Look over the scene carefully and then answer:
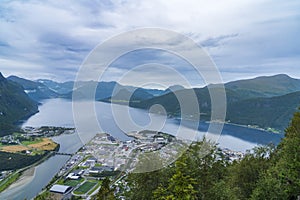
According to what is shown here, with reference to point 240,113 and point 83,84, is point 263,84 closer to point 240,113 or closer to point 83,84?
point 240,113

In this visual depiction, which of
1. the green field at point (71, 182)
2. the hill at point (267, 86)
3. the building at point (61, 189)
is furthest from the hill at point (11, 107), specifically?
the hill at point (267, 86)

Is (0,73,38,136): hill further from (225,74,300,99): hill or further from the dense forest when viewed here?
(225,74,300,99): hill

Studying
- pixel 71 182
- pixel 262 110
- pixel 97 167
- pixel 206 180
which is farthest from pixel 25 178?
pixel 262 110

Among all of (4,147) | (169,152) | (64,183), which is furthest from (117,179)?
(4,147)

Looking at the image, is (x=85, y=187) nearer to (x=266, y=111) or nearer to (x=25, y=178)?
(x=25, y=178)

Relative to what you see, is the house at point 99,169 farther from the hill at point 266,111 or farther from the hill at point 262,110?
the hill at point 266,111

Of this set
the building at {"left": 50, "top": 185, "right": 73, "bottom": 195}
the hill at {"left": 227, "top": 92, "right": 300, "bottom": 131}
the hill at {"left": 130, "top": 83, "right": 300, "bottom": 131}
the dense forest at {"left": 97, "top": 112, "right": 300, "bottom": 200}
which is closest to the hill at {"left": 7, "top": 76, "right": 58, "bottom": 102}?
the hill at {"left": 130, "top": 83, "right": 300, "bottom": 131}
